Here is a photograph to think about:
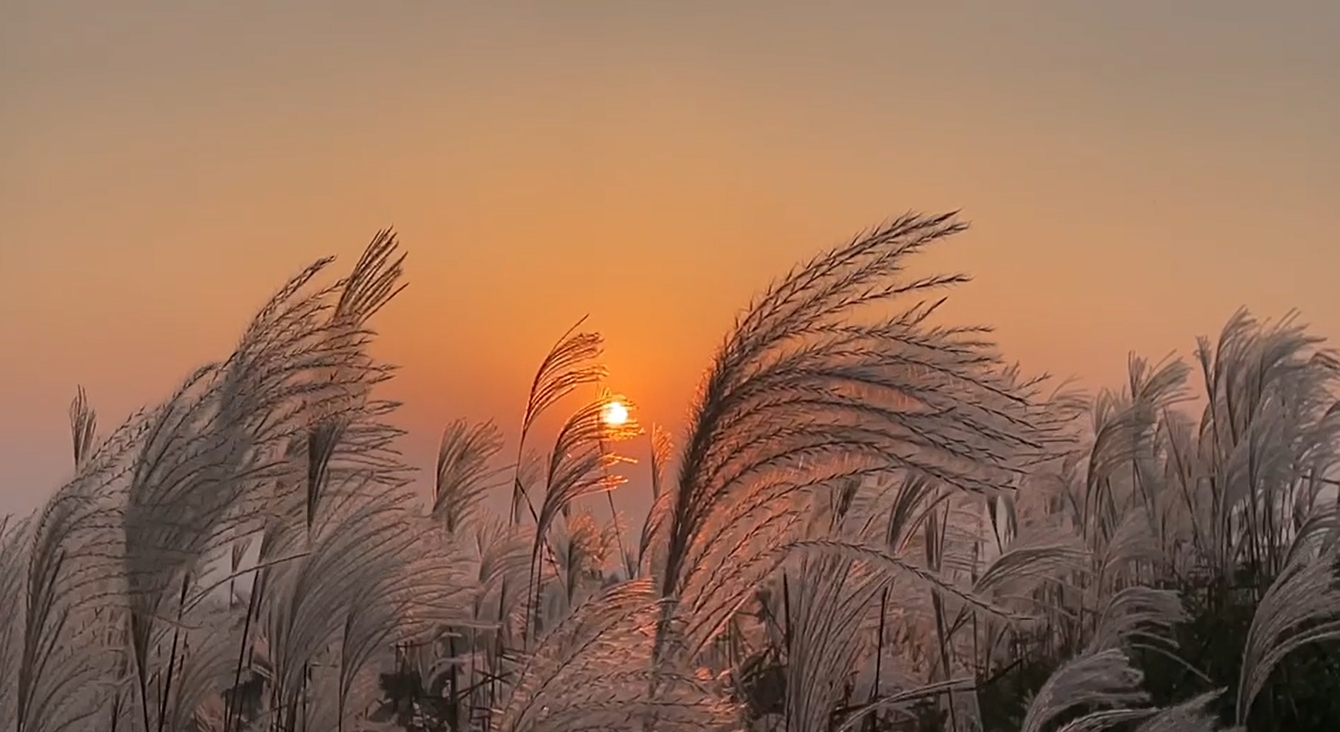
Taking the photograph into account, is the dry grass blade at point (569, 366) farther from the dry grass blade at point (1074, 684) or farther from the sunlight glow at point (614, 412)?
the dry grass blade at point (1074, 684)

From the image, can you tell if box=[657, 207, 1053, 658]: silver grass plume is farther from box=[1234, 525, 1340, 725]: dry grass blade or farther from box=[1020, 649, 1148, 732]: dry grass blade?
box=[1234, 525, 1340, 725]: dry grass blade

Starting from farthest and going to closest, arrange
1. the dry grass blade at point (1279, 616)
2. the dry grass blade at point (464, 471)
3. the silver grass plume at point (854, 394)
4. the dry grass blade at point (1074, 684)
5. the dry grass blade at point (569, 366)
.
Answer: the dry grass blade at point (464, 471) < the dry grass blade at point (569, 366) < the dry grass blade at point (1279, 616) < the dry grass blade at point (1074, 684) < the silver grass plume at point (854, 394)

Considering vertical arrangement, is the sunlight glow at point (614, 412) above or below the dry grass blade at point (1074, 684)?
above

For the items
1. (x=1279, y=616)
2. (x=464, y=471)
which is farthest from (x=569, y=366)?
(x=1279, y=616)

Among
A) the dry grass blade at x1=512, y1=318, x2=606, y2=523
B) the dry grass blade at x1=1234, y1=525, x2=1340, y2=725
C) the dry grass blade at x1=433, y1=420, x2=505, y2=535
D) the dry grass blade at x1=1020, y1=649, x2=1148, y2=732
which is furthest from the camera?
the dry grass blade at x1=433, y1=420, x2=505, y2=535

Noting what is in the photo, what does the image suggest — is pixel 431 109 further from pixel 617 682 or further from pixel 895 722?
pixel 617 682

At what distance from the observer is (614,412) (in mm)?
3301

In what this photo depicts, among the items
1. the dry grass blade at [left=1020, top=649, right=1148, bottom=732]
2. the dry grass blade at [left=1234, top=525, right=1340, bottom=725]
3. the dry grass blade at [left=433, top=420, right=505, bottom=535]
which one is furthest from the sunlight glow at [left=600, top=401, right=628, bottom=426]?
the dry grass blade at [left=1234, top=525, right=1340, bottom=725]

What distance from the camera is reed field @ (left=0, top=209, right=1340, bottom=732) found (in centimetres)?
180

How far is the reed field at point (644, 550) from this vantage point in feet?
5.89

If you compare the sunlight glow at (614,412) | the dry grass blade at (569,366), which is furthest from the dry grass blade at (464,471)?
the sunlight glow at (614,412)

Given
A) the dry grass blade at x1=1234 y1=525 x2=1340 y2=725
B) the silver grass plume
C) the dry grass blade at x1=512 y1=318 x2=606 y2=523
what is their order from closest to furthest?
the silver grass plume < the dry grass blade at x1=1234 y1=525 x2=1340 y2=725 < the dry grass blade at x1=512 y1=318 x2=606 y2=523

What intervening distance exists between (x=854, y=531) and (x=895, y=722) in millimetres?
945

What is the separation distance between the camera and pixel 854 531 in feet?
9.13
